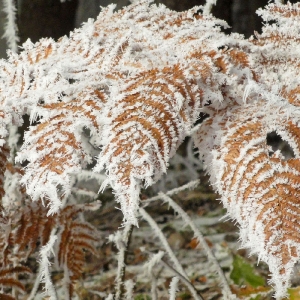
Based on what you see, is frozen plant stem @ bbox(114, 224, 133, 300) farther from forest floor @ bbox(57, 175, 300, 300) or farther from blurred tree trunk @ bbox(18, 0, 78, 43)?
blurred tree trunk @ bbox(18, 0, 78, 43)

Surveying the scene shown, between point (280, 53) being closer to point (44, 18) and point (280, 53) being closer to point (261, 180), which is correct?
point (261, 180)

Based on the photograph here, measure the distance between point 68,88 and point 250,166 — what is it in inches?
9.5

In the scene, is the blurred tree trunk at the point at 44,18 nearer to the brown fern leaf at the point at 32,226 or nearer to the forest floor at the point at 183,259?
the forest floor at the point at 183,259

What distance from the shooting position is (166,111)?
0.42 meters

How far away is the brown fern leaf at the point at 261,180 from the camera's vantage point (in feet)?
1.32

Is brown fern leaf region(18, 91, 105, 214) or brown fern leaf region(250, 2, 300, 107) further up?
brown fern leaf region(250, 2, 300, 107)

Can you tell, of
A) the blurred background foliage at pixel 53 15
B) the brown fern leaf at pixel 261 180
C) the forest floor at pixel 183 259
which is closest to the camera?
the brown fern leaf at pixel 261 180

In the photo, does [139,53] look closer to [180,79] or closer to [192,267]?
[180,79]

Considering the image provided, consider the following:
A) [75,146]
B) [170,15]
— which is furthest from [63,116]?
[170,15]

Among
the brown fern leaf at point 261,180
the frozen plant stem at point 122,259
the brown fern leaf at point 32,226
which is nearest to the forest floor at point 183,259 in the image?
the frozen plant stem at point 122,259

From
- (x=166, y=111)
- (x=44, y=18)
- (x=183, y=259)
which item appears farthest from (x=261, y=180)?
(x=44, y=18)

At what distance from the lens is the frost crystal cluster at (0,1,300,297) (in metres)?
0.41

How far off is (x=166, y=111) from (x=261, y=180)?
0.13 metres

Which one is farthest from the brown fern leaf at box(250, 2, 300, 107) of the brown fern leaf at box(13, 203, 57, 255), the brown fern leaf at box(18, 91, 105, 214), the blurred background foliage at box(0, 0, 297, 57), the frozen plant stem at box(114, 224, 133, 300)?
the blurred background foliage at box(0, 0, 297, 57)
